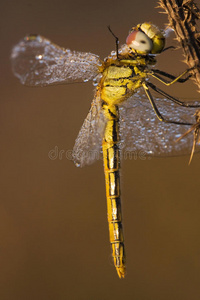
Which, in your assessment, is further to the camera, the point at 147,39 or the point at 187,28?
the point at 147,39

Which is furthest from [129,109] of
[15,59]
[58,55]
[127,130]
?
[15,59]

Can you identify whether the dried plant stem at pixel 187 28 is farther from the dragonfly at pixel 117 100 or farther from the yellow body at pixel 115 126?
the yellow body at pixel 115 126

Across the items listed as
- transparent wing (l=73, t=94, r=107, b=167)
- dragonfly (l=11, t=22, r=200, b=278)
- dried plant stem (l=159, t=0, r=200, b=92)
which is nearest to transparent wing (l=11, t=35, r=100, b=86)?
dragonfly (l=11, t=22, r=200, b=278)

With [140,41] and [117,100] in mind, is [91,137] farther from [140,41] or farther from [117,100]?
[140,41]

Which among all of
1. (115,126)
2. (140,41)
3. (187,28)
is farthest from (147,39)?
(115,126)

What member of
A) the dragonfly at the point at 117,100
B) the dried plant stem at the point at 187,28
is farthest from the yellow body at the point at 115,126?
the dried plant stem at the point at 187,28

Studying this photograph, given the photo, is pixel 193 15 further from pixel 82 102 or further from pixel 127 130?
pixel 82 102

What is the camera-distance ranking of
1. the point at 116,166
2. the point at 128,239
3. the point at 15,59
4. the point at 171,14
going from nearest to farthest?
1. the point at 171,14
2. the point at 15,59
3. the point at 116,166
4. the point at 128,239
